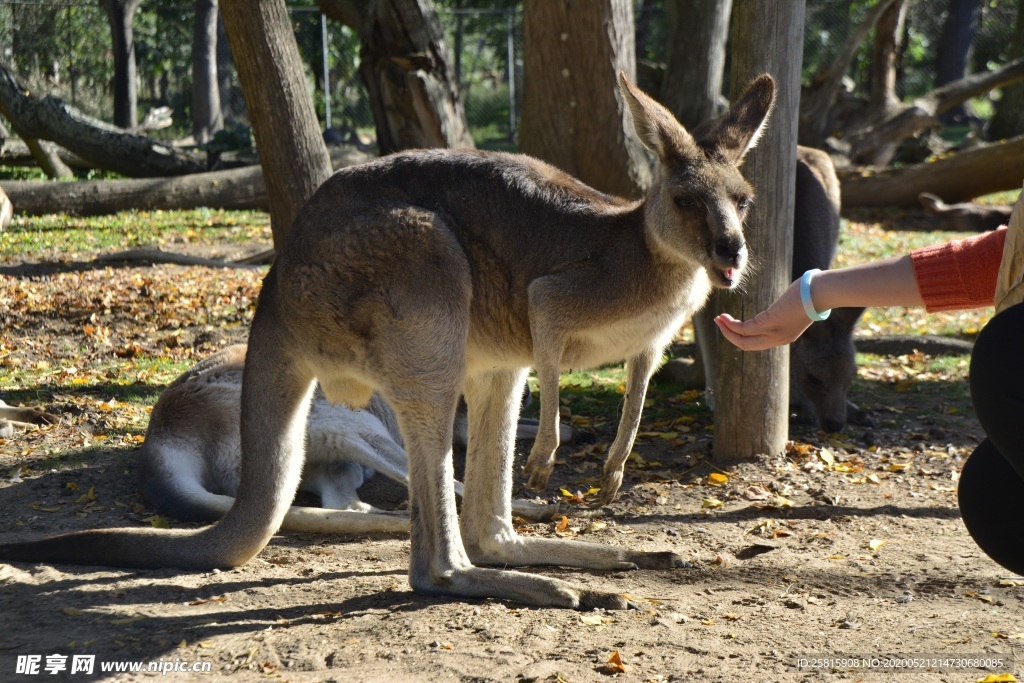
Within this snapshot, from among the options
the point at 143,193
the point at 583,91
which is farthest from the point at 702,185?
the point at 143,193

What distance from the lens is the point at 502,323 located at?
3422 mm

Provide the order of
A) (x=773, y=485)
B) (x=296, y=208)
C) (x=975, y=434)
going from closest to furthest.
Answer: (x=773, y=485) < (x=975, y=434) < (x=296, y=208)

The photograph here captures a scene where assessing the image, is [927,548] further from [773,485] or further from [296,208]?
[296,208]

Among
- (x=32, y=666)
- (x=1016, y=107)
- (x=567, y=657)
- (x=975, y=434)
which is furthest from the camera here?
(x=1016, y=107)

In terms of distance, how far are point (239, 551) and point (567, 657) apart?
1.22 meters

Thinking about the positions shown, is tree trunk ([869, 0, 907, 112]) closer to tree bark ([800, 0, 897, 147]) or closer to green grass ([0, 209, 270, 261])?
tree bark ([800, 0, 897, 147])

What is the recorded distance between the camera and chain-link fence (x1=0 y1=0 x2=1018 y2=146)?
16.0 meters

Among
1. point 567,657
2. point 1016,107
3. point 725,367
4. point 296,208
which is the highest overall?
point 1016,107

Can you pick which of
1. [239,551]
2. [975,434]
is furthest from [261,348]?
[975,434]

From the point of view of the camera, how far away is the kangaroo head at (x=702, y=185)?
10.2 feet

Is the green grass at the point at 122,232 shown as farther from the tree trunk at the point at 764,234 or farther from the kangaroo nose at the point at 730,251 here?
the kangaroo nose at the point at 730,251

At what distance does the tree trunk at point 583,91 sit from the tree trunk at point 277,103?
4.61 feet

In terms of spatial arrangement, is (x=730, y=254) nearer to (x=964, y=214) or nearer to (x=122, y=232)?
(x=122, y=232)

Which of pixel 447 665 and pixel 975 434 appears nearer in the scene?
pixel 447 665
